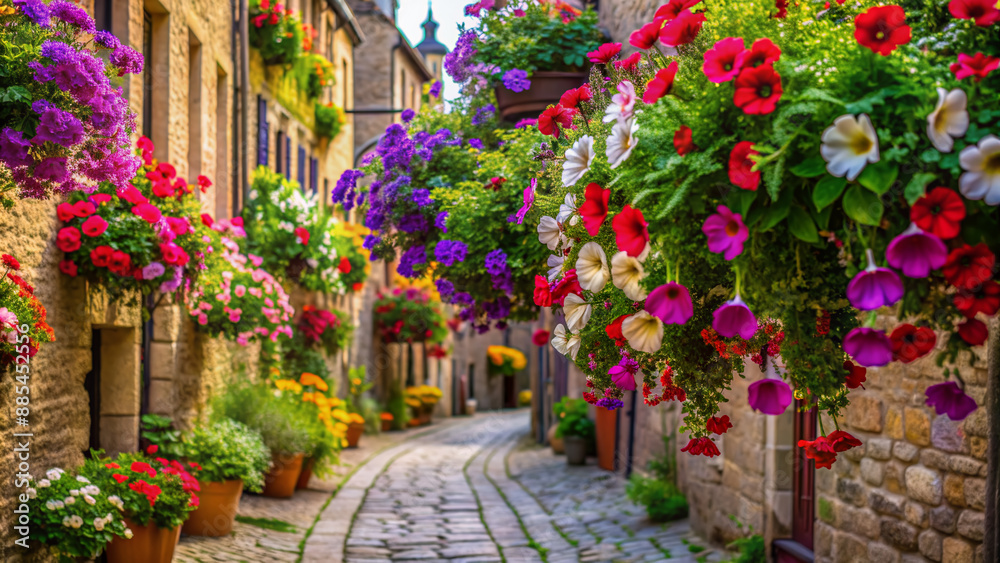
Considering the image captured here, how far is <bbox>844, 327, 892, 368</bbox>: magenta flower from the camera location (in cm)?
162

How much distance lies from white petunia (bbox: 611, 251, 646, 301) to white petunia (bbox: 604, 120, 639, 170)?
221 millimetres

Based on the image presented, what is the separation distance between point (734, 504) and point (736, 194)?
17.5 ft

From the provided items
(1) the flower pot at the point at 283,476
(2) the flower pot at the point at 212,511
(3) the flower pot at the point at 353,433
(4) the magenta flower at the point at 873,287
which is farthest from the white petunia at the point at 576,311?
(3) the flower pot at the point at 353,433

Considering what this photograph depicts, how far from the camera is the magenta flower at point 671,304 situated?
1.76 meters

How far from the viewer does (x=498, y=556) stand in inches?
275

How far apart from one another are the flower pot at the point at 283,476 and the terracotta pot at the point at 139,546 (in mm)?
3247

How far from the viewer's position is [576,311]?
2336mm

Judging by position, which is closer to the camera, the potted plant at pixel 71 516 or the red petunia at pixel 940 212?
the red petunia at pixel 940 212

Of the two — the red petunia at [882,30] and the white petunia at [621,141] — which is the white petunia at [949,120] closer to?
the red petunia at [882,30]

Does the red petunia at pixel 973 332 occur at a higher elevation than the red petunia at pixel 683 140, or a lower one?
lower

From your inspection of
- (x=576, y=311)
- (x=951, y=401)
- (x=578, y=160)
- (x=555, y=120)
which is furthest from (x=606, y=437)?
(x=951, y=401)

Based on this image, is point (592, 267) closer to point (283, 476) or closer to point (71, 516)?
point (71, 516)

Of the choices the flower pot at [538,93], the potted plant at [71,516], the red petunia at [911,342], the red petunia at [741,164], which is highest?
the flower pot at [538,93]

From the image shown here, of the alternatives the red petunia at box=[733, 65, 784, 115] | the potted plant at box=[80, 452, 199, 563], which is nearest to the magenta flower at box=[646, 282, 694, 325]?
the red petunia at box=[733, 65, 784, 115]
